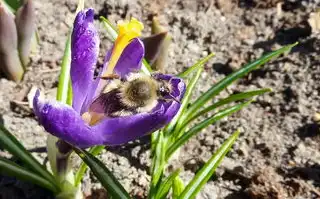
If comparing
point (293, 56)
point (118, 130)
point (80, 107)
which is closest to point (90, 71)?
point (80, 107)

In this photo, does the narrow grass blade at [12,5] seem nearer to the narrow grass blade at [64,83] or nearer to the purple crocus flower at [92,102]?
the narrow grass blade at [64,83]

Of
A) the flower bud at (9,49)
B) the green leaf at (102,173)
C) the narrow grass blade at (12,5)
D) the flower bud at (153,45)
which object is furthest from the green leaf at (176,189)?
the narrow grass blade at (12,5)

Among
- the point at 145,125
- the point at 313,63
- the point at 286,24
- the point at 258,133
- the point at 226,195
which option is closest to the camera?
the point at 145,125

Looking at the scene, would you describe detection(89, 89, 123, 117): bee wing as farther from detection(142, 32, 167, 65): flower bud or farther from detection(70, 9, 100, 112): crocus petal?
detection(142, 32, 167, 65): flower bud

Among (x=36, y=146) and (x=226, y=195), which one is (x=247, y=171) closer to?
(x=226, y=195)

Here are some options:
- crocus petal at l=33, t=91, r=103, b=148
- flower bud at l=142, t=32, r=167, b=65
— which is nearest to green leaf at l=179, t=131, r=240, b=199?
crocus petal at l=33, t=91, r=103, b=148

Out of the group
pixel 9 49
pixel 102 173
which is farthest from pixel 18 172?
pixel 9 49
